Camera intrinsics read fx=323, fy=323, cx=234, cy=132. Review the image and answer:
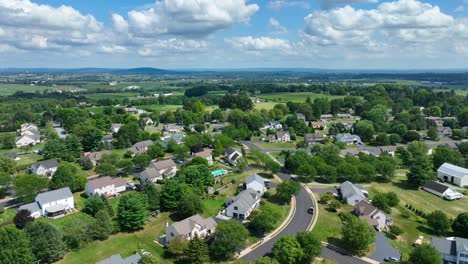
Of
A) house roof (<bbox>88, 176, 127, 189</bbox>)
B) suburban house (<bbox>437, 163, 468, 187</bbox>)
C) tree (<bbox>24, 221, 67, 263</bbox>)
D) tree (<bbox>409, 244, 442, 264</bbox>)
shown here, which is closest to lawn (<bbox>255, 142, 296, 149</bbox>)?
suburban house (<bbox>437, 163, 468, 187</bbox>)

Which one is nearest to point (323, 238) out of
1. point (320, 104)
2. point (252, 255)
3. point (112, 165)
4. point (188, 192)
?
point (252, 255)

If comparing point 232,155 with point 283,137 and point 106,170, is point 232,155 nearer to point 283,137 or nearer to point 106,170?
point 283,137

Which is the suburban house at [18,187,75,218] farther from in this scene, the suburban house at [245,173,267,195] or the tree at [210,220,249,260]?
the suburban house at [245,173,267,195]

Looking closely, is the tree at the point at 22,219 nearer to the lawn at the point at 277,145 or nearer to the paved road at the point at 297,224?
the paved road at the point at 297,224

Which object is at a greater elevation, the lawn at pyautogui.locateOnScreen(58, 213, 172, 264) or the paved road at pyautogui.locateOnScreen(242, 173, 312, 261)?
the paved road at pyautogui.locateOnScreen(242, 173, 312, 261)

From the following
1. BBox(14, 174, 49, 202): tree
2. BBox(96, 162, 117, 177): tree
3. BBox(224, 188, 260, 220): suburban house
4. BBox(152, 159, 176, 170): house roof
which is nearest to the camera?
BBox(224, 188, 260, 220): suburban house

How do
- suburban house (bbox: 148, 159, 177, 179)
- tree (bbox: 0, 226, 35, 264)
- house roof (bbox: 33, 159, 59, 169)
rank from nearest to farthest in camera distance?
tree (bbox: 0, 226, 35, 264) → suburban house (bbox: 148, 159, 177, 179) → house roof (bbox: 33, 159, 59, 169)

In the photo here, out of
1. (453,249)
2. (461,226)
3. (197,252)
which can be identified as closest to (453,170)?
(461,226)

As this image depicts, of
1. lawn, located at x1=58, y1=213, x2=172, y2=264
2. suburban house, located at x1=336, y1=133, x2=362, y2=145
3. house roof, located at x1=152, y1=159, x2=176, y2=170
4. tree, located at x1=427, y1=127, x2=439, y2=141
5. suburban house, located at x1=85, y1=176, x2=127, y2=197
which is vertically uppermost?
tree, located at x1=427, y1=127, x2=439, y2=141
